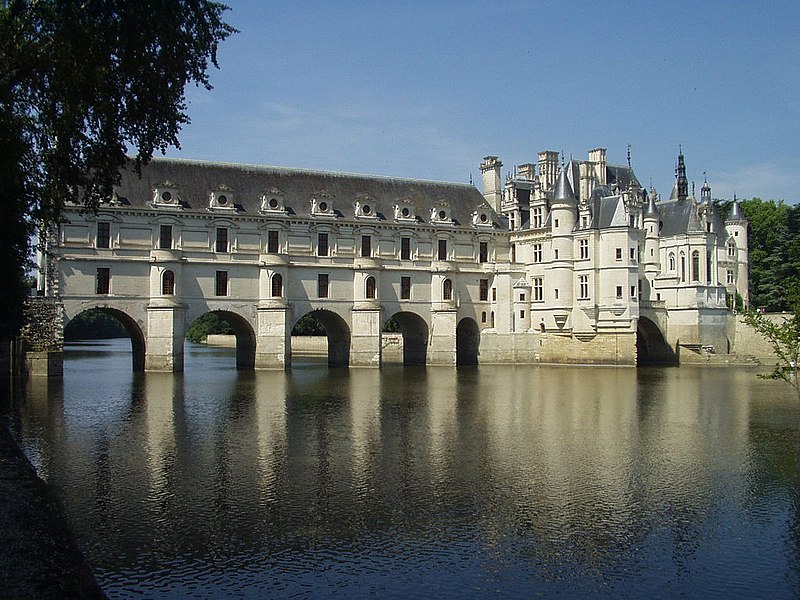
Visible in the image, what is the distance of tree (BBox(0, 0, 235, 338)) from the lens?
16734 millimetres

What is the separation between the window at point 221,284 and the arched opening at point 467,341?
59.0 ft

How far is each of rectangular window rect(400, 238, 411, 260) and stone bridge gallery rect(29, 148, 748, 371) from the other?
0.10 metres

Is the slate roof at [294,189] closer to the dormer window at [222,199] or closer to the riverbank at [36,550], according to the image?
the dormer window at [222,199]

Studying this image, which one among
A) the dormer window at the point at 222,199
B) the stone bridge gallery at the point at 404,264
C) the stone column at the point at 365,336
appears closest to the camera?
the stone bridge gallery at the point at 404,264

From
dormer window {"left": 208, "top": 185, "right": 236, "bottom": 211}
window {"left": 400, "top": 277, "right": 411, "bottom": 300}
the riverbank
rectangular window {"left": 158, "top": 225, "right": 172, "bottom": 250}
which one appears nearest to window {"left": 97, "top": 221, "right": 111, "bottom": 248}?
rectangular window {"left": 158, "top": 225, "right": 172, "bottom": 250}

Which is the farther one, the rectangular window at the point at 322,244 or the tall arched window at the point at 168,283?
the rectangular window at the point at 322,244

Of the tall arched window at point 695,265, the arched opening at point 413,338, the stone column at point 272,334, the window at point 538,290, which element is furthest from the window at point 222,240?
the tall arched window at point 695,265

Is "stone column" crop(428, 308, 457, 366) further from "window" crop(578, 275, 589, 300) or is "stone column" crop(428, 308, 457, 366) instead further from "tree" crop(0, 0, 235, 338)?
"tree" crop(0, 0, 235, 338)

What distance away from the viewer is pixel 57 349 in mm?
47000

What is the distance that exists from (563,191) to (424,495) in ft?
150

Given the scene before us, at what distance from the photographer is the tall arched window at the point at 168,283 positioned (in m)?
49.7

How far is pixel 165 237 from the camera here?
50781mm

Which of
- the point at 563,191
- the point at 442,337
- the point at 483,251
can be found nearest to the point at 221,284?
the point at 442,337

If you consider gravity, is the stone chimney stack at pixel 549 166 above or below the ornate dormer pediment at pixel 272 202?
above
